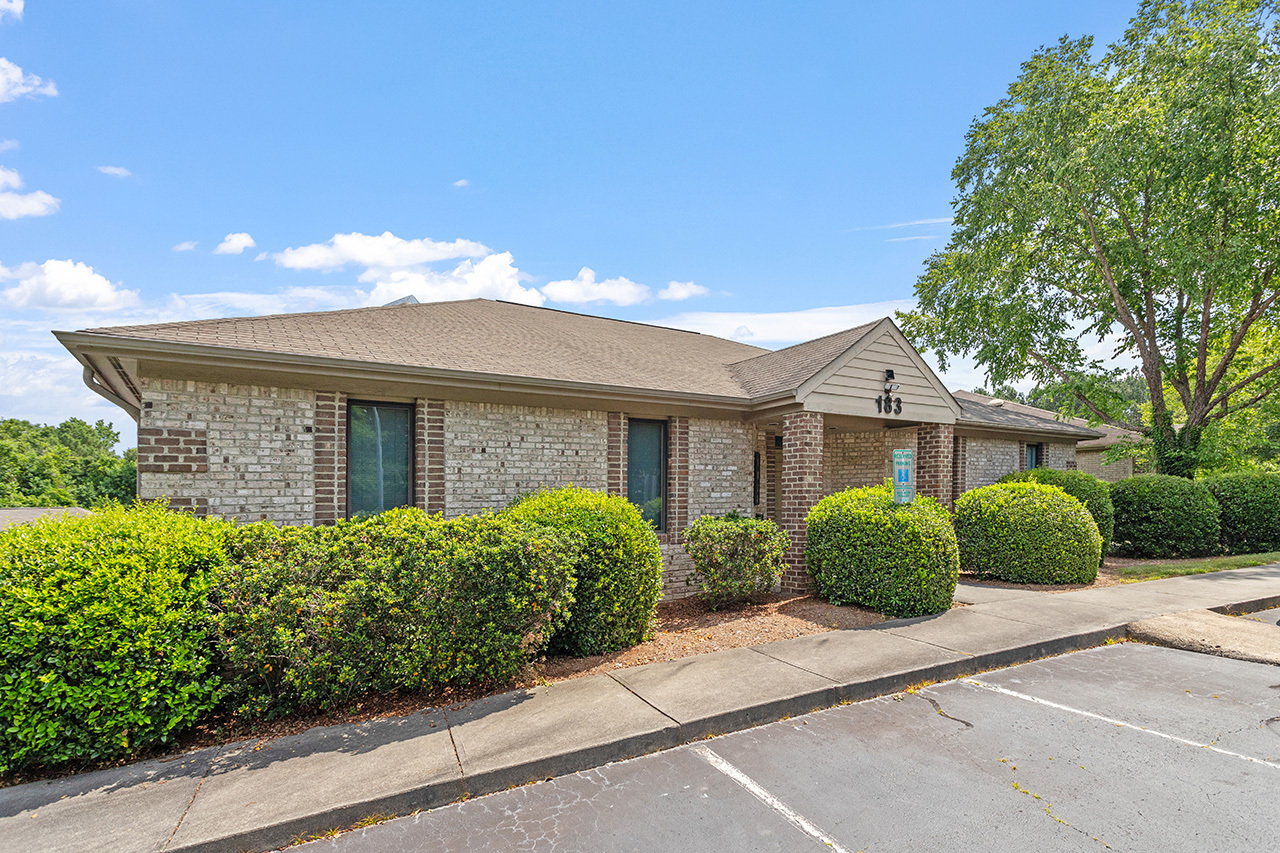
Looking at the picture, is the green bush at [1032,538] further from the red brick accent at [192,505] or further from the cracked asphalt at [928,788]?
the red brick accent at [192,505]

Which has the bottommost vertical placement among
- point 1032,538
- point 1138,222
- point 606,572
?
point 1032,538

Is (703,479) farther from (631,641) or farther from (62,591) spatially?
(62,591)

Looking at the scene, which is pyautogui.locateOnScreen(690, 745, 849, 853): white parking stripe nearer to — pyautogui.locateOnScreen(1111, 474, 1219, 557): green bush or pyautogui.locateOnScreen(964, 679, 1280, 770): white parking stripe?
pyautogui.locateOnScreen(964, 679, 1280, 770): white parking stripe

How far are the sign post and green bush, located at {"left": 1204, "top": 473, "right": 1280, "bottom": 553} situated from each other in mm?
11143

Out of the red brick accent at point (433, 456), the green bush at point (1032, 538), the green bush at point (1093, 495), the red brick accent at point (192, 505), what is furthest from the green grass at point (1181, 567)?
the red brick accent at point (192, 505)

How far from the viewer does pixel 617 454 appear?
30.2 ft

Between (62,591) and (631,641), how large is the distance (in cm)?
464

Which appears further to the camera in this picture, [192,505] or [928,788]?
[192,505]

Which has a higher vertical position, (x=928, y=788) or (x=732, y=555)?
(x=732, y=555)

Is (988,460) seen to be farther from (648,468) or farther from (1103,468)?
(1103,468)

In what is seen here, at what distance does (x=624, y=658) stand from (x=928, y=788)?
10.0 feet

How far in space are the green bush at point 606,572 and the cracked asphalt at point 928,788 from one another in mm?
1999

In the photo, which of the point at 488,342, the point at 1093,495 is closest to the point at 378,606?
the point at 488,342

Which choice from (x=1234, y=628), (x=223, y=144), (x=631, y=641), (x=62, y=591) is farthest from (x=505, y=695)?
(x=223, y=144)
